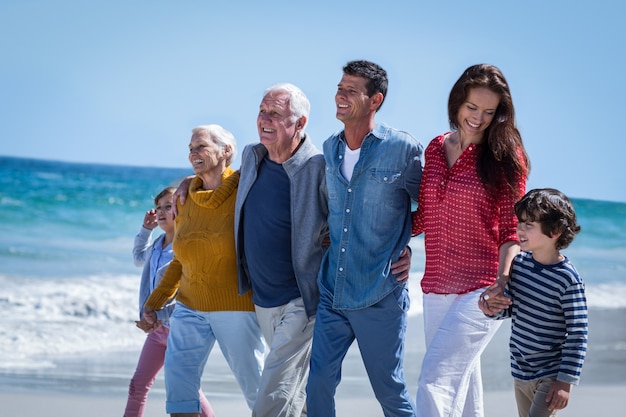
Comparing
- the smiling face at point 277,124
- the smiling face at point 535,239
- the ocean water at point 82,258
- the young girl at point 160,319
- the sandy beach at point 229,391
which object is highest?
the smiling face at point 277,124

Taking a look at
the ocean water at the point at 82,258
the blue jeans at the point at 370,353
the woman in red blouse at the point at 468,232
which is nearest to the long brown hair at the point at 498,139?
the woman in red blouse at the point at 468,232

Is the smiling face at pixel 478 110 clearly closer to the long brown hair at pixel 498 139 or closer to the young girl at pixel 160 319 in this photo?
the long brown hair at pixel 498 139

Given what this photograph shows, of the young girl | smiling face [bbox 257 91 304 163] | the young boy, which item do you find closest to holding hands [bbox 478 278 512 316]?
the young boy

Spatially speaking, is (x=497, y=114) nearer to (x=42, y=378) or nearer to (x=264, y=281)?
(x=264, y=281)

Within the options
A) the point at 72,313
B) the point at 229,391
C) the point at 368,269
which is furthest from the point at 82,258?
the point at 368,269

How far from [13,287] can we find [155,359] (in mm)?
8680

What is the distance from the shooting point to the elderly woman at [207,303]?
411cm

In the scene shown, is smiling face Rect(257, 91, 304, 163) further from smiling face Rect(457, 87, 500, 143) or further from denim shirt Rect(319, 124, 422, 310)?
smiling face Rect(457, 87, 500, 143)

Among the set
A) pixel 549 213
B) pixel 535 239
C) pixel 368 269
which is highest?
pixel 549 213

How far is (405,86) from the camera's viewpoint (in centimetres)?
2408

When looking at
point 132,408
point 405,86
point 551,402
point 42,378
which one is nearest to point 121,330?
point 42,378

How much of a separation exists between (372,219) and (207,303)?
87 centimetres

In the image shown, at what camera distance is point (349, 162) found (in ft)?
12.8

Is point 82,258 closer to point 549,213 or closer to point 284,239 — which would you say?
point 284,239
